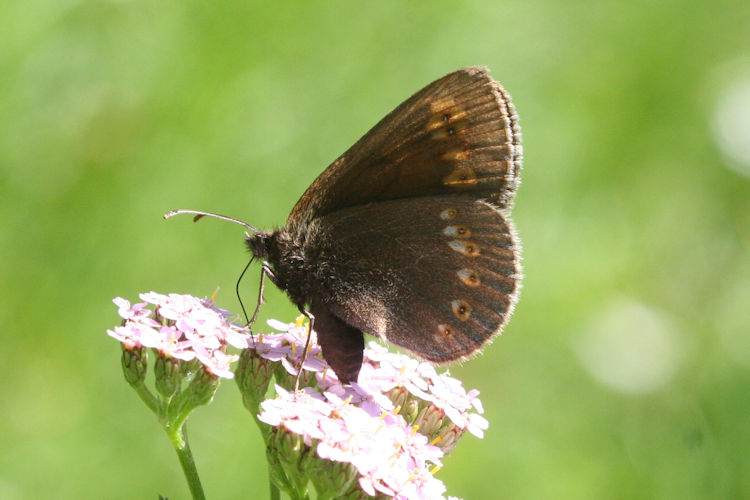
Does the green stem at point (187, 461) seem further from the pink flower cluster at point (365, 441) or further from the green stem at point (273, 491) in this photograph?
the pink flower cluster at point (365, 441)

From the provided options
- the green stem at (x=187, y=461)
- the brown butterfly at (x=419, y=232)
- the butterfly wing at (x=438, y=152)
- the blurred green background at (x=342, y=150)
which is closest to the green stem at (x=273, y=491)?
the green stem at (x=187, y=461)

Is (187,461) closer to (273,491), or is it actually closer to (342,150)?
(273,491)

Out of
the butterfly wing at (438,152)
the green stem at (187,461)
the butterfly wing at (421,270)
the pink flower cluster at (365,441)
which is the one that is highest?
the butterfly wing at (438,152)

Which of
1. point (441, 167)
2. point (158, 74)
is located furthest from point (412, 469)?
point (158, 74)

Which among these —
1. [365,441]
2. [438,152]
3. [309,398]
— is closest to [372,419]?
[365,441]

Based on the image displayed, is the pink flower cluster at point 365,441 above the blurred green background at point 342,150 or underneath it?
underneath

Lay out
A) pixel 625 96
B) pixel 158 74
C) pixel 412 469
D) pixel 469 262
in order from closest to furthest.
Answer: pixel 412 469 → pixel 469 262 → pixel 158 74 → pixel 625 96

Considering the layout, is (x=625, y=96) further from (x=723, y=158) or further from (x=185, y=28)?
(x=185, y=28)
